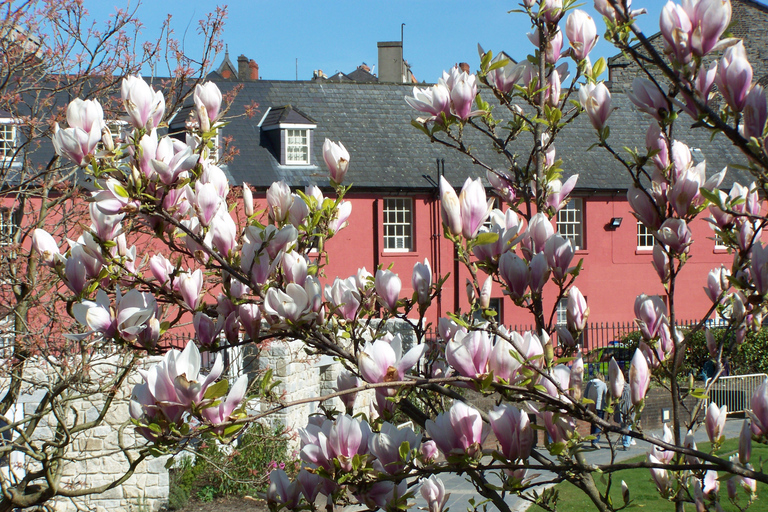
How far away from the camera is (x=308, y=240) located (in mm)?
2295

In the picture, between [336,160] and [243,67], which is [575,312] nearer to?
[336,160]

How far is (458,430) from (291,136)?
858 inches

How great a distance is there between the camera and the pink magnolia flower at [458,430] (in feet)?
5.29

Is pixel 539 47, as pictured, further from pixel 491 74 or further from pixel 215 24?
pixel 215 24

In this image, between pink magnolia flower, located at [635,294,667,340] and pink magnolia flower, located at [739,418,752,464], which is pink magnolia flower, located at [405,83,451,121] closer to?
pink magnolia flower, located at [635,294,667,340]

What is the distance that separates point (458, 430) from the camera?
5.32ft

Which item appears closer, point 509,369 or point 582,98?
point 509,369

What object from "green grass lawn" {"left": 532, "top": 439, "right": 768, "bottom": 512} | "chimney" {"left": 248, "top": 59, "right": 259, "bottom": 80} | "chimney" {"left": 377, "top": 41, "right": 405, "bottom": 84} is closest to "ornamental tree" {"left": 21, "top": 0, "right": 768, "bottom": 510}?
"green grass lawn" {"left": 532, "top": 439, "right": 768, "bottom": 512}

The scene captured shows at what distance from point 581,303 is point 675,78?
875 mm

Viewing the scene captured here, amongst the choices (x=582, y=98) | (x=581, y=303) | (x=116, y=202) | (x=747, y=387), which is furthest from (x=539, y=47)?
(x=747, y=387)

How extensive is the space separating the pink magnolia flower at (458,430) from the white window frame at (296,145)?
843 inches

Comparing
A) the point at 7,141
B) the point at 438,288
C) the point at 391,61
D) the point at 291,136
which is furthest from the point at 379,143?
the point at 438,288

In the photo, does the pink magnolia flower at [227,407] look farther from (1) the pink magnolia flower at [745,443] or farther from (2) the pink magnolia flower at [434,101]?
(1) the pink magnolia flower at [745,443]

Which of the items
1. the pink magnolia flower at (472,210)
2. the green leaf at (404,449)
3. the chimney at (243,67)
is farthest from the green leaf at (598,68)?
the chimney at (243,67)
